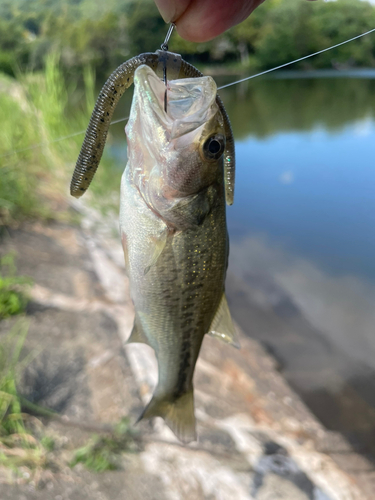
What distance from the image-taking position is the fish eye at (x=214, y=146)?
47.6 inches

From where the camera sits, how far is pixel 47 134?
18.4 ft

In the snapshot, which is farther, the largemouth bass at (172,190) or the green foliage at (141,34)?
the green foliage at (141,34)

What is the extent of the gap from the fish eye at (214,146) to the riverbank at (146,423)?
239cm

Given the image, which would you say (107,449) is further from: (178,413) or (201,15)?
(201,15)

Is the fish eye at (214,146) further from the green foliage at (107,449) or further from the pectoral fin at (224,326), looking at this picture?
the green foliage at (107,449)

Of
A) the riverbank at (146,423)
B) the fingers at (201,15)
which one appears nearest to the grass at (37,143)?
the riverbank at (146,423)

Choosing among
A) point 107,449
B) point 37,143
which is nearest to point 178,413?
point 107,449

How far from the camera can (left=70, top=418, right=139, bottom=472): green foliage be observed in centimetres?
254

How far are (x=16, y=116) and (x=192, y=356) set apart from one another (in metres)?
5.77

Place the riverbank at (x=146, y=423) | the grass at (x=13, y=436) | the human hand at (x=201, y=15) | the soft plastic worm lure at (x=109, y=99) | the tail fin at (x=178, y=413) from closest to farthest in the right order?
1. the soft plastic worm lure at (x=109, y=99)
2. the human hand at (x=201, y=15)
3. the tail fin at (x=178, y=413)
4. the grass at (x=13, y=436)
5. the riverbank at (x=146, y=423)

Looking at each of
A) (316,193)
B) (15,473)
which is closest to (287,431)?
(15,473)

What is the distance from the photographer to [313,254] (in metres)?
8.58

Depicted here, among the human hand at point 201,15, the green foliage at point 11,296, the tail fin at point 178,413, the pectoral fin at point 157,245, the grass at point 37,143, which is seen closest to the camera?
the pectoral fin at point 157,245

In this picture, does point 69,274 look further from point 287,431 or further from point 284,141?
point 284,141
